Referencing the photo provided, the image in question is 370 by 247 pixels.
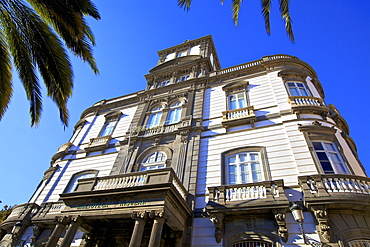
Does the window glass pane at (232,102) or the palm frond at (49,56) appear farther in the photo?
the window glass pane at (232,102)

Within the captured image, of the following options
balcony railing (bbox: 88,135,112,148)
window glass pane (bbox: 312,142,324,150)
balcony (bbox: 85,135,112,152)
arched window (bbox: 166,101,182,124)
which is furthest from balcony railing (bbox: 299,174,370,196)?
balcony railing (bbox: 88,135,112,148)

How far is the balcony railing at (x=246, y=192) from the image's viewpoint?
994 cm

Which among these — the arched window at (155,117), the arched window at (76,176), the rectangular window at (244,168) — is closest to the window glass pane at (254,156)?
the rectangular window at (244,168)

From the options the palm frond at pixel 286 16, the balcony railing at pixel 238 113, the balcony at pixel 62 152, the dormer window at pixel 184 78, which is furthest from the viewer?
the dormer window at pixel 184 78

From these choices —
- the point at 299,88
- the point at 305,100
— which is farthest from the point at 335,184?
the point at 299,88

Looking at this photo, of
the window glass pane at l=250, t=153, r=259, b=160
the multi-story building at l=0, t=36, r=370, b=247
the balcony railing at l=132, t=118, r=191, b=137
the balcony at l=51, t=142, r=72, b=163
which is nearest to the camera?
the multi-story building at l=0, t=36, r=370, b=247

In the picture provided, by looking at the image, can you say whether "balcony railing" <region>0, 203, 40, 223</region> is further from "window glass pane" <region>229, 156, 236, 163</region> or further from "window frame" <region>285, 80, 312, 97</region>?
"window frame" <region>285, 80, 312, 97</region>

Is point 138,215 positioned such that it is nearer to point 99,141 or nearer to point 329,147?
point 329,147

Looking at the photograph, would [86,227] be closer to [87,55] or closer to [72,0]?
[87,55]

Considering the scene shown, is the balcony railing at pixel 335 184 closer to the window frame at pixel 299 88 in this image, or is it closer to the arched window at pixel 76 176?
the window frame at pixel 299 88

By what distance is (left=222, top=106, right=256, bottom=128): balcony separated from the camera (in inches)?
547

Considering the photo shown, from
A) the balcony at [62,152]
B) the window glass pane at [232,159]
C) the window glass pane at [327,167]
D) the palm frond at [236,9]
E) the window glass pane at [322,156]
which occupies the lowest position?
the window glass pane at [327,167]

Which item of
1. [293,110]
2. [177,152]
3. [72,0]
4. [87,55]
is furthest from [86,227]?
[293,110]

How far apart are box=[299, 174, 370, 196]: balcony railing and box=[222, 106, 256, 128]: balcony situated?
4.98 metres
